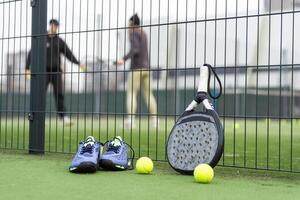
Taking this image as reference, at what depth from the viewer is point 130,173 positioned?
3.24m

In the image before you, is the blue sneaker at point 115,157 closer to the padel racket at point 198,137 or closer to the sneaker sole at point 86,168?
the sneaker sole at point 86,168

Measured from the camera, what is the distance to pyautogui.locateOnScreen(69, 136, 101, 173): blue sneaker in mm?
3131

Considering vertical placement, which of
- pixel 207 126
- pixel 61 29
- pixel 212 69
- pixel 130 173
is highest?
pixel 61 29

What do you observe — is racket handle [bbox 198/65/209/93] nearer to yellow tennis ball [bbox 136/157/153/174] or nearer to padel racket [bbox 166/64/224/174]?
padel racket [bbox 166/64/224/174]

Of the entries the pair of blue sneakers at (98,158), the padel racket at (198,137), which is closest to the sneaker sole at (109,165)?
the pair of blue sneakers at (98,158)

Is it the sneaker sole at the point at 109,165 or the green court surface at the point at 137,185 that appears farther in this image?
the sneaker sole at the point at 109,165

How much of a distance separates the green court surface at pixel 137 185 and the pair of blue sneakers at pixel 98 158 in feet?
0.20

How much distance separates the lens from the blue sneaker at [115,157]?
3.30 m

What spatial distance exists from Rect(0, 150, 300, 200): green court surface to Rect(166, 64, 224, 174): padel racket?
104mm

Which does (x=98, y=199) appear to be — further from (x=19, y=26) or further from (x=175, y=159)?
(x=19, y=26)

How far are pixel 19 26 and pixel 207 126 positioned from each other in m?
2.28

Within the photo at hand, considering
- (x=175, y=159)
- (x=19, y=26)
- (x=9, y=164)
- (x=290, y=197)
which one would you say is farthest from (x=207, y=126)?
(x=19, y=26)

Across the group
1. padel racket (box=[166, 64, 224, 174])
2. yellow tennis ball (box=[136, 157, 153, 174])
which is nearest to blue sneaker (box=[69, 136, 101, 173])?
yellow tennis ball (box=[136, 157, 153, 174])

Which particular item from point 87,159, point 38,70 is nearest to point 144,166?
point 87,159
